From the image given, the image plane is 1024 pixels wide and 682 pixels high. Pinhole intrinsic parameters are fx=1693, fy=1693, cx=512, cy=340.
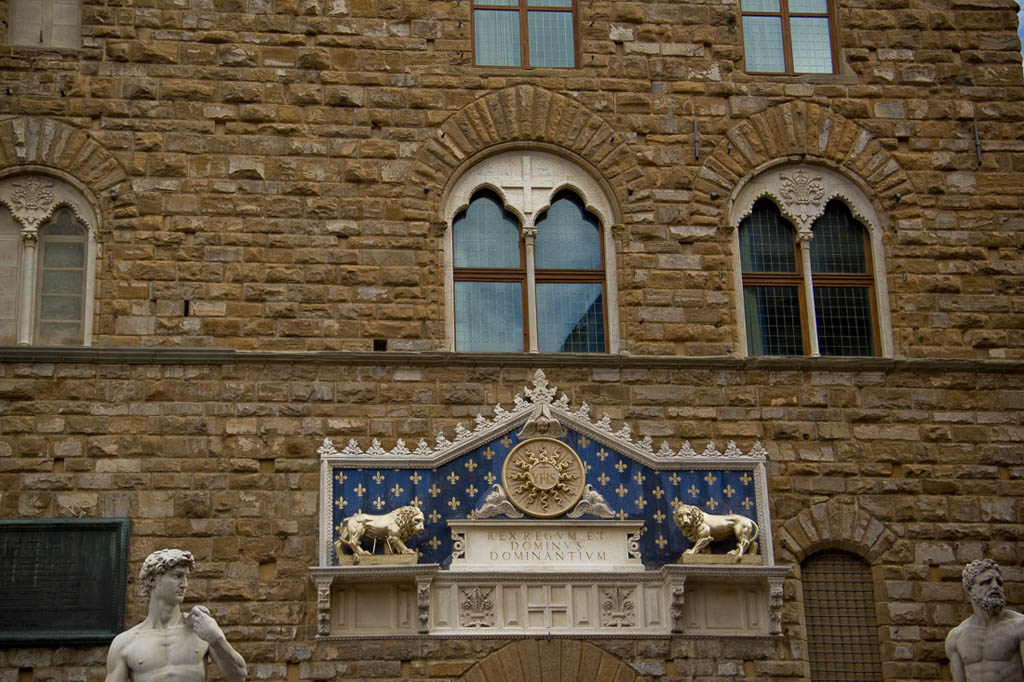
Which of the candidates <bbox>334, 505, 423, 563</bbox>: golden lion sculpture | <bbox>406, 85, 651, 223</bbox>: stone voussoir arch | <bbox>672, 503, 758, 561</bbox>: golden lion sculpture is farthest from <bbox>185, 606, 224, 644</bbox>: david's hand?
<bbox>406, 85, 651, 223</bbox>: stone voussoir arch

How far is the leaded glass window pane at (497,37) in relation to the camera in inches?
684

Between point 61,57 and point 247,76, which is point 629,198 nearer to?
point 247,76

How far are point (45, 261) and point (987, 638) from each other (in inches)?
364

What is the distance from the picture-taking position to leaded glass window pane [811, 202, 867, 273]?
55.9ft

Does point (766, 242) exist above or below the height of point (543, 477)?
above

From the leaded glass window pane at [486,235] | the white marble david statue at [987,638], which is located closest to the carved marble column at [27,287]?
the leaded glass window pane at [486,235]

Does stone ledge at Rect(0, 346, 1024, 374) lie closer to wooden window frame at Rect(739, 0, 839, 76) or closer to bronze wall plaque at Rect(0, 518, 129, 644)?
bronze wall plaque at Rect(0, 518, 129, 644)

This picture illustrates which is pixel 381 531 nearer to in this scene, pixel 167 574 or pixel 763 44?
pixel 167 574

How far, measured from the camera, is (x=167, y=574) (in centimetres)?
1247

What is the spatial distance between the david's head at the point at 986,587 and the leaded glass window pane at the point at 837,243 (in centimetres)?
421

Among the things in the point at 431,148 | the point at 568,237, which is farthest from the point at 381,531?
the point at 431,148

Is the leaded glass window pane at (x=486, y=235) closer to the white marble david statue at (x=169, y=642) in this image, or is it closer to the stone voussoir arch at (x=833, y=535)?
the stone voussoir arch at (x=833, y=535)

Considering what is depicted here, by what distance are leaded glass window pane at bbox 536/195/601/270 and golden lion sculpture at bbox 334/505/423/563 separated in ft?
10.1

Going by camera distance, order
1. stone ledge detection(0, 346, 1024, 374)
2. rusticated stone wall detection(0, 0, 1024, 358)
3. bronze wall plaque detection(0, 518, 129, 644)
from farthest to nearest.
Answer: rusticated stone wall detection(0, 0, 1024, 358) → stone ledge detection(0, 346, 1024, 374) → bronze wall plaque detection(0, 518, 129, 644)
